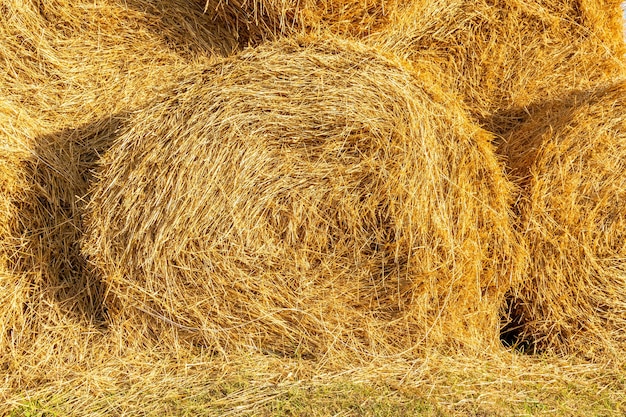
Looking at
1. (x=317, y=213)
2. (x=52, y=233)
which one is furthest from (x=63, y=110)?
(x=317, y=213)

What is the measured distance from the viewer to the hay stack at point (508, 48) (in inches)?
132

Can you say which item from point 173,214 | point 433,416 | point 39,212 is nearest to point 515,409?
point 433,416

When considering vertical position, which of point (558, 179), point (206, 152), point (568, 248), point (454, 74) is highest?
point (454, 74)

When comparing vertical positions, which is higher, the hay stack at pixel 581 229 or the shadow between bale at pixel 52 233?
the hay stack at pixel 581 229

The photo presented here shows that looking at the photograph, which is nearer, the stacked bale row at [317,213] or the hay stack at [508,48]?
the stacked bale row at [317,213]

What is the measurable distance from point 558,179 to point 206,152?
55.1 inches

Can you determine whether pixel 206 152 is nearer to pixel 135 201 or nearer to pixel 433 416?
pixel 135 201

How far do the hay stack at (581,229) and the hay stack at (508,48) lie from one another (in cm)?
46

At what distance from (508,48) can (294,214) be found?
141 cm

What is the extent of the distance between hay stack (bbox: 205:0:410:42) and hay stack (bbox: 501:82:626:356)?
924 mm

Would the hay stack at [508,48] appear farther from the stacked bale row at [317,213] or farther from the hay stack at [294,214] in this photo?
the hay stack at [294,214]

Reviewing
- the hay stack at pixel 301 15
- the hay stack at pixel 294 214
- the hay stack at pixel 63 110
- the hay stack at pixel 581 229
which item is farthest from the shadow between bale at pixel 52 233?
the hay stack at pixel 581 229

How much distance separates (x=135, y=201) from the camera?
2.79 meters

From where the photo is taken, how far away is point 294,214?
2.78 meters
